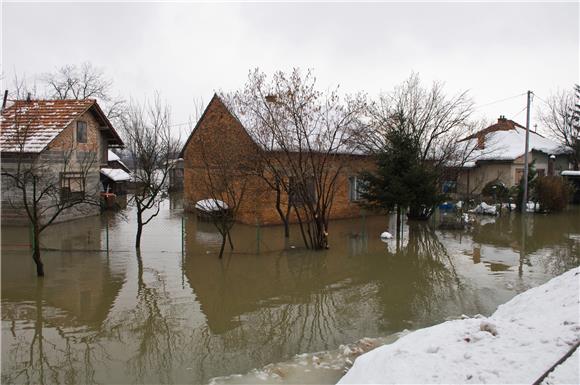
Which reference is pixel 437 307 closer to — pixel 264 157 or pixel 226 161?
pixel 264 157

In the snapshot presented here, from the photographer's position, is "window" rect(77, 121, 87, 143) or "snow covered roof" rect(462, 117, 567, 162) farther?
"snow covered roof" rect(462, 117, 567, 162)

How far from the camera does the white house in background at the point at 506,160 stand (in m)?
33.7

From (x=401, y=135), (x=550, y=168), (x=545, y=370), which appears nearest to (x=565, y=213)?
(x=550, y=168)

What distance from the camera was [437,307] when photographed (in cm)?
943

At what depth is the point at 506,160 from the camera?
33.6 m

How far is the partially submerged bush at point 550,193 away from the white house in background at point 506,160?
18.5 feet

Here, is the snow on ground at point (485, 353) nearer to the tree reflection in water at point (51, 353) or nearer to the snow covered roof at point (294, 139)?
the tree reflection in water at point (51, 353)

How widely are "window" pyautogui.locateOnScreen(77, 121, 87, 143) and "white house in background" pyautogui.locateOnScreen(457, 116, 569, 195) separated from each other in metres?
24.0

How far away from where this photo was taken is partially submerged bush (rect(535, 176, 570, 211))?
2604 cm

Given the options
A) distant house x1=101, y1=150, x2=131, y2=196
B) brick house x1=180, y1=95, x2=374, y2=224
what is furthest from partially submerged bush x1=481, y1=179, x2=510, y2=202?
distant house x1=101, y1=150, x2=131, y2=196

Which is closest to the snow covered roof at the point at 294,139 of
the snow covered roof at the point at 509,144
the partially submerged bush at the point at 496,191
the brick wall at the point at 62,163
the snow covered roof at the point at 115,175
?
the brick wall at the point at 62,163

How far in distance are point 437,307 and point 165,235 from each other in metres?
11.6

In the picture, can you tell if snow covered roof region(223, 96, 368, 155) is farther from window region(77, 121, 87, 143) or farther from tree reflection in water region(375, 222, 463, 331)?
window region(77, 121, 87, 143)

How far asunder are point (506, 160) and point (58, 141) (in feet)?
98.7
